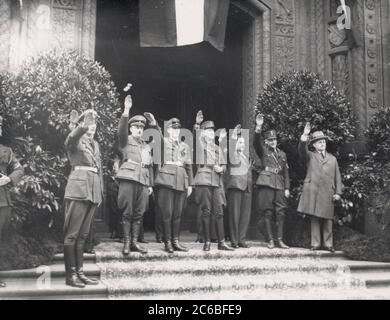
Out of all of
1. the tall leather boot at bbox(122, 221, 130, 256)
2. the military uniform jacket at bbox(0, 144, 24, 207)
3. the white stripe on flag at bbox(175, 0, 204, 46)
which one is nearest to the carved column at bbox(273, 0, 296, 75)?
the white stripe on flag at bbox(175, 0, 204, 46)

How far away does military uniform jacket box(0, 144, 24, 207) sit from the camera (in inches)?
215

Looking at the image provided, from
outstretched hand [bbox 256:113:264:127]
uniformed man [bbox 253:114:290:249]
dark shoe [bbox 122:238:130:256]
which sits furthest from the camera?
uniformed man [bbox 253:114:290:249]

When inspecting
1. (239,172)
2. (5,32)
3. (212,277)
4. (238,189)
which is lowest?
(212,277)

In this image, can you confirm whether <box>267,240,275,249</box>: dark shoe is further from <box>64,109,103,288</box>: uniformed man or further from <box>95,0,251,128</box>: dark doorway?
<box>95,0,251,128</box>: dark doorway

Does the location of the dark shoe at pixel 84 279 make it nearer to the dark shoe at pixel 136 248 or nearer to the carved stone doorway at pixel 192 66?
the dark shoe at pixel 136 248

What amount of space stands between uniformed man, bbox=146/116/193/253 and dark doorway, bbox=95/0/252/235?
3.64 meters

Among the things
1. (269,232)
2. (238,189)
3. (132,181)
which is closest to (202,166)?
(238,189)

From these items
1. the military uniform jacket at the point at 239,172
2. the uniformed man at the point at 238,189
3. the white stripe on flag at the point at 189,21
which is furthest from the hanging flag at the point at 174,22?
the military uniform jacket at the point at 239,172

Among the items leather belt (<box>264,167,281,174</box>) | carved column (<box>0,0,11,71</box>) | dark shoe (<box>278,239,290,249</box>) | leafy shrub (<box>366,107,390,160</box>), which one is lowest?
dark shoe (<box>278,239,290,249</box>)

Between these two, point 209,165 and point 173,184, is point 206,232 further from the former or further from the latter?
point 209,165

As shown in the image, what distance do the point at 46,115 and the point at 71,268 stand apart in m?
2.08

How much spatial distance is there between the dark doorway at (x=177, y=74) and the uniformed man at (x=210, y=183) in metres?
3.41

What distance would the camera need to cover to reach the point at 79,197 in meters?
5.34
